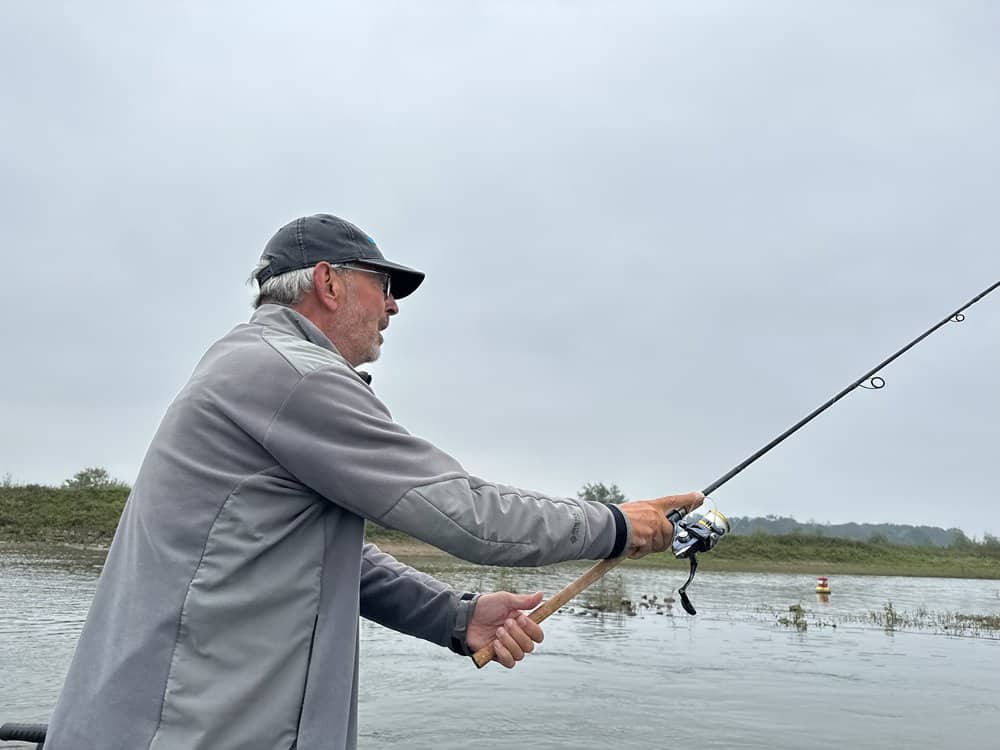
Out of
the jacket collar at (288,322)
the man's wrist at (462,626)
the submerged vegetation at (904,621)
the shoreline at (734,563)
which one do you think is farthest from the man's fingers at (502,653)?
the shoreline at (734,563)

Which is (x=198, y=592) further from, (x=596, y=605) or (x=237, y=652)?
(x=596, y=605)

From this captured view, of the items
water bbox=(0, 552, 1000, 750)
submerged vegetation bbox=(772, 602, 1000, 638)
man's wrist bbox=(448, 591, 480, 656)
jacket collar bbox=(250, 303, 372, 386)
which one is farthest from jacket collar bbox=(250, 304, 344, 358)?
submerged vegetation bbox=(772, 602, 1000, 638)

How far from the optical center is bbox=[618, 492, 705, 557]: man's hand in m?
3.03

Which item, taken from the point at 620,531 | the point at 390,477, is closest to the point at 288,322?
the point at 390,477

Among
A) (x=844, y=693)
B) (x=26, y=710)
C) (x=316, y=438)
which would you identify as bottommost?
(x=26, y=710)

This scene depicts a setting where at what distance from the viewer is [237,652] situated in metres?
2.31

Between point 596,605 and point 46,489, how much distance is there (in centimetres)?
2483

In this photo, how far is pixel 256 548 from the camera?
2.37 meters


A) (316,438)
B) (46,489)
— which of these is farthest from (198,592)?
(46,489)

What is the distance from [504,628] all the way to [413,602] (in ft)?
1.15

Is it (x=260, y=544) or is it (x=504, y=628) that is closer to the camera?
(x=260, y=544)

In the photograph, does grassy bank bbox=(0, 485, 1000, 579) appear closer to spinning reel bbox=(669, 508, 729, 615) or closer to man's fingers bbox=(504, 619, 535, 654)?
spinning reel bbox=(669, 508, 729, 615)

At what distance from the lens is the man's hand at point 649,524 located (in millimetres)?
3027

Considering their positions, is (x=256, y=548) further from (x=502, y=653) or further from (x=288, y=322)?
(x=502, y=653)
